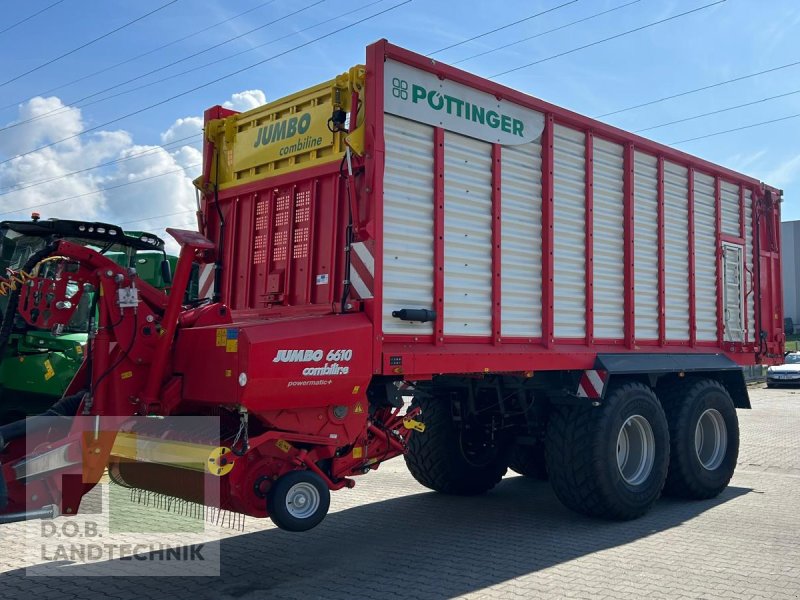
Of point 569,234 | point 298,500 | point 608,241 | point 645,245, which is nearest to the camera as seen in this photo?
point 298,500

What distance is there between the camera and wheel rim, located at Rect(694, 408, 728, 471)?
8398 mm

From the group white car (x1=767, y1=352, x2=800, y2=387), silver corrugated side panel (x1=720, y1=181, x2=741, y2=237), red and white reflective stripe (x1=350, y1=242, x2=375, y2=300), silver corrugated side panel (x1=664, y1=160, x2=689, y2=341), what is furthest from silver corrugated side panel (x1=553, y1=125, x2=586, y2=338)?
white car (x1=767, y1=352, x2=800, y2=387)

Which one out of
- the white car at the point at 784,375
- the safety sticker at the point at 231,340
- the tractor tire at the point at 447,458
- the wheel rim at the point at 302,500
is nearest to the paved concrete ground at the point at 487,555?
the tractor tire at the point at 447,458

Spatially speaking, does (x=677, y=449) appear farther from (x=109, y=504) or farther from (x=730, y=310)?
(x=109, y=504)

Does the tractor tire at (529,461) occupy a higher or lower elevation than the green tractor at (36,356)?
lower

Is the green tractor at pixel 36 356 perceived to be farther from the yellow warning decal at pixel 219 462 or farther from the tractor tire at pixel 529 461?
the tractor tire at pixel 529 461

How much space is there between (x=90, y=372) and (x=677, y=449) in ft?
18.1

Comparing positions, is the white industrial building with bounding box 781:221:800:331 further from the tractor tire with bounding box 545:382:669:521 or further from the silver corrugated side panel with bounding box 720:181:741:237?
the tractor tire with bounding box 545:382:669:521

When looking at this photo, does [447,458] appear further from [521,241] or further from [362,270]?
[362,270]

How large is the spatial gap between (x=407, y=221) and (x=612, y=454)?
2872 millimetres

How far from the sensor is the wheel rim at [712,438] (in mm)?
8398

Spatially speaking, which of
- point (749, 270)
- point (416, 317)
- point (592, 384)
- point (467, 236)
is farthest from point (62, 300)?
point (749, 270)

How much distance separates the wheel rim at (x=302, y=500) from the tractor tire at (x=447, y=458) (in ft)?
9.65

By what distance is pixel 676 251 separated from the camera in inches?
323
